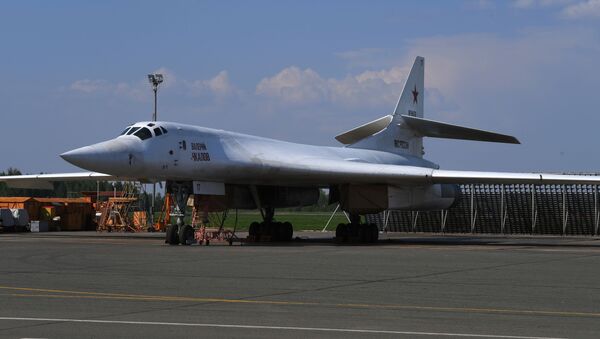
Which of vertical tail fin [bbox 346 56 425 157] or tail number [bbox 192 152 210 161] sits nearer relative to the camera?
tail number [bbox 192 152 210 161]

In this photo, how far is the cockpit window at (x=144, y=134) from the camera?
20688 millimetres

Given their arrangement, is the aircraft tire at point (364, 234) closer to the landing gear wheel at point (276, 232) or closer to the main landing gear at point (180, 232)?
the landing gear wheel at point (276, 232)

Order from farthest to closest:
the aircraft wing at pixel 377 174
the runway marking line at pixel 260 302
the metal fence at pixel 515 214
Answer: the metal fence at pixel 515 214, the aircraft wing at pixel 377 174, the runway marking line at pixel 260 302

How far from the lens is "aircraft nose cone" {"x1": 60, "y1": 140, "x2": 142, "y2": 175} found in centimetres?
2006

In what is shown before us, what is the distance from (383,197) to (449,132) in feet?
13.7

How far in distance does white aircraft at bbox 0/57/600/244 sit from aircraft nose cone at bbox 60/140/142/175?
0.02 metres

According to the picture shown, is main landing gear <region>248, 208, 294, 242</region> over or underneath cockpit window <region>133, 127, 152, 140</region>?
underneath

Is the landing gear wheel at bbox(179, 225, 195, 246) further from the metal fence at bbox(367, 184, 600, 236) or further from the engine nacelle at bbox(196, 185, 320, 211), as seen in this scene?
the metal fence at bbox(367, 184, 600, 236)

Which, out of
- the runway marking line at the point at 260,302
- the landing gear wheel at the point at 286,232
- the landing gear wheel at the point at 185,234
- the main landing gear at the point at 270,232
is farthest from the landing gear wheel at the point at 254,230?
the runway marking line at the point at 260,302

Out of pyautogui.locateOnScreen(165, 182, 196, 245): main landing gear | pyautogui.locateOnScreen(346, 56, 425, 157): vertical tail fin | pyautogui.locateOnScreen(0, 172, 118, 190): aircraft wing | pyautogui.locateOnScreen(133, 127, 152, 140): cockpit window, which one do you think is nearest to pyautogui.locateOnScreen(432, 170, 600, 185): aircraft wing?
pyautogui.locateOnScreen(346, 56, 425, 157): vertical tail fin

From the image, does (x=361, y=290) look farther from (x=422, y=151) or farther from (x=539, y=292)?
(x=422, y=151)

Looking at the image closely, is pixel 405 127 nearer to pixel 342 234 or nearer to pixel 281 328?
pixel 342 234

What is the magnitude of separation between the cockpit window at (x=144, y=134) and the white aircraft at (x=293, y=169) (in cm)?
2

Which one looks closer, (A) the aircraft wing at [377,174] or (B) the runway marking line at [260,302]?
(B) the runway marking line at [260,302]
